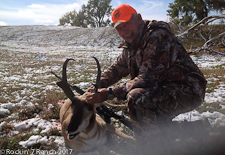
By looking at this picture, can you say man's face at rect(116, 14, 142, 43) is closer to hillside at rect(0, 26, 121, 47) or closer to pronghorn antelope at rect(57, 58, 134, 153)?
pronghorn antelope at rect(57, 58, 134, 153)

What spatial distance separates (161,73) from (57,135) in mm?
2682

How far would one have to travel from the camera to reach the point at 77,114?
273 centimetres

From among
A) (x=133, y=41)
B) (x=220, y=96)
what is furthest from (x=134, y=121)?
(x=220, y=96)

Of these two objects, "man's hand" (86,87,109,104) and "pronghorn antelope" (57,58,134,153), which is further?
"man's hand" (86,87,109,104)

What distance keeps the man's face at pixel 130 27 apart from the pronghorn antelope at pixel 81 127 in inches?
55.1

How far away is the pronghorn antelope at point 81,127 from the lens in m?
2.65

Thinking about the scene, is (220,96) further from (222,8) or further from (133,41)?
(222,8)

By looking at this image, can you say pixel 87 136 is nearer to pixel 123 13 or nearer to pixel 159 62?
pixel 159 62

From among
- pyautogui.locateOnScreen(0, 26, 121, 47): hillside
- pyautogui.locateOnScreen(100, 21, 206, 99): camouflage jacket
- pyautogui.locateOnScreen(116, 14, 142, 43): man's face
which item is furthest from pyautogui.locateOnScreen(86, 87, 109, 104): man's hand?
pyautogui.locateOnScreen(0, 26, 121, 47): hillside

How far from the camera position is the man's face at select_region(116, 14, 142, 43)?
128 inches

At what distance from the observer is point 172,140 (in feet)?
10.5

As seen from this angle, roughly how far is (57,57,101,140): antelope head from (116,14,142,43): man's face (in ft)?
3.74

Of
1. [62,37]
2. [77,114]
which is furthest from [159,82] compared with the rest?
[62,37]

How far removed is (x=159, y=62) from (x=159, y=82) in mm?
469
